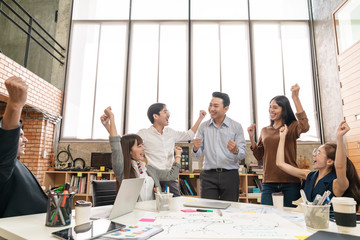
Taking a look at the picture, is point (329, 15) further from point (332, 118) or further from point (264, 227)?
point (264, 227)

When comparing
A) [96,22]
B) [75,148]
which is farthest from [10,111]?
[96,22]

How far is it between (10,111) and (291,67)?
5166 millimetres

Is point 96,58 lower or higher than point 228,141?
higher

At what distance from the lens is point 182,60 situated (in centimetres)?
519

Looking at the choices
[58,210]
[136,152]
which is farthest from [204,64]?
[58,210]

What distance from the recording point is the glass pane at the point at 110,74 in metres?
4.96

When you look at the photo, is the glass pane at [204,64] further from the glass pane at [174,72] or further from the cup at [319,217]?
the cup at [319,217]

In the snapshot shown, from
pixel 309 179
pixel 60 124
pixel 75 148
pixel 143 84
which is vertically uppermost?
pixel 143 84

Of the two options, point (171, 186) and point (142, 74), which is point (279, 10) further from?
point (171, 186)

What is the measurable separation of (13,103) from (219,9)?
5271mm

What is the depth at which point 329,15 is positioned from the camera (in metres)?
4.51

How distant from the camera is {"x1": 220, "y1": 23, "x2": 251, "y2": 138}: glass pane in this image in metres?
4.93

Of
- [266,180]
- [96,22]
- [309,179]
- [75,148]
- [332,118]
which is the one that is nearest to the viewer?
[309,179]

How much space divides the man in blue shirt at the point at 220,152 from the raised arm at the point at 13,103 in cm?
155
